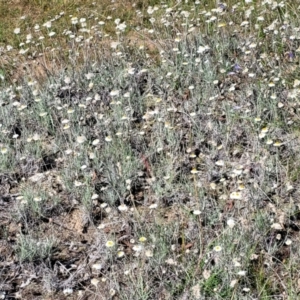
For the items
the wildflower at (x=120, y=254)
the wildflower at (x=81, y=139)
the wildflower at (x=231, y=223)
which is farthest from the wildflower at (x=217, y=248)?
the wildflower at (x=81, y=139)

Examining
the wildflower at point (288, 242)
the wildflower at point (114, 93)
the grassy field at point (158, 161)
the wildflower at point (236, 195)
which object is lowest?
the wildflower at point (288, 242)

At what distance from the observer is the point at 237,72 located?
5.36m

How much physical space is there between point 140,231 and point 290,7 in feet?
10.9

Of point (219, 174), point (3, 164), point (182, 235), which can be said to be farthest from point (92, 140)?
point (182, 235)

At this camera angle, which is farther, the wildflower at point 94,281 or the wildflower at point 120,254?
the wildflower at point 120,254

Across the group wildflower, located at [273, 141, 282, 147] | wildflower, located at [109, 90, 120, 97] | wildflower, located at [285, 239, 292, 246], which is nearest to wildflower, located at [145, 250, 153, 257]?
wildflower, located at [285, 239, 292, 246]

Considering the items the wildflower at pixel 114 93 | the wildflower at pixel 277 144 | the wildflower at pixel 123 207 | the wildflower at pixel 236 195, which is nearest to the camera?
the wildflower at pixel 236 195

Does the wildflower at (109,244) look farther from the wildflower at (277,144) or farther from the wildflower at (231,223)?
the wildflower at (277,144)

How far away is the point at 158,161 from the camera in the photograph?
453 centimetres

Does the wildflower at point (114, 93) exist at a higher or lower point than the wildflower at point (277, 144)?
higher

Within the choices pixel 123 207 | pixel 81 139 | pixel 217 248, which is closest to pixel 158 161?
pixel 81 139

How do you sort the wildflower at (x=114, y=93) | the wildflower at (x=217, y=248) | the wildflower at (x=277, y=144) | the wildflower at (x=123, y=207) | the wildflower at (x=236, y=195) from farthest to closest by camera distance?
1. the wildflower at (x=114, y=93)
2. the wildflower at (x=277, y=144)
3. the wildflower at (x=123, y=207)
4. the wildflower at (x=236, y=195)
5. the wildflower at (x=217, y=248)

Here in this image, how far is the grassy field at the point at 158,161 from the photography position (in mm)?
3520

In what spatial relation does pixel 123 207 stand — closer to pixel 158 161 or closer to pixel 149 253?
pixel 149 253
